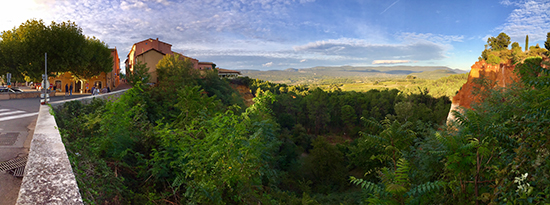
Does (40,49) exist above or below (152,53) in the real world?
below

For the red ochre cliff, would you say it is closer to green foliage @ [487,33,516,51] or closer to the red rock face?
the red rock face

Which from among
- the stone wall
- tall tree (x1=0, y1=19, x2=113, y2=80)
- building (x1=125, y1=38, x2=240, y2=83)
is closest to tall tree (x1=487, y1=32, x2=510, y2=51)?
building (x1=125, y1=38, x2=240, y2=83)

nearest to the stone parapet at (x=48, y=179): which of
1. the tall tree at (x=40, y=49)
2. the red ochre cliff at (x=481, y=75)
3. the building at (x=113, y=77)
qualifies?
the red ochre cliff at (x=481, y=75)

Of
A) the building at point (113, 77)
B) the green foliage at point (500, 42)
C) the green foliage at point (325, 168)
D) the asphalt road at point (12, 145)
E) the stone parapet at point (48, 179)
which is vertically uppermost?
the green foliage at point (500, 42)

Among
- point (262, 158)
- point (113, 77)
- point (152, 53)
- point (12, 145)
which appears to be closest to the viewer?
point (12, 145)

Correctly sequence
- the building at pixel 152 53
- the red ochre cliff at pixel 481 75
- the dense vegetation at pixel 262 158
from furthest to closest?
1. the building at pixel 152 53
2. the red ochre cliff at pixel 481 75
3. the dense vegetation at pixel 262 158

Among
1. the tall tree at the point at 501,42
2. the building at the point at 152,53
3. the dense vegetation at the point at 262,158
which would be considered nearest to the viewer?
the dense vegetation at the point at 262,158

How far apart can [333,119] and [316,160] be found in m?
37.0

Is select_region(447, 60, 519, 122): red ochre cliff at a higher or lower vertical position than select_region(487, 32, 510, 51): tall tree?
lower

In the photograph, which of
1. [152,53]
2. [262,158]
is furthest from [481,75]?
[152,53]

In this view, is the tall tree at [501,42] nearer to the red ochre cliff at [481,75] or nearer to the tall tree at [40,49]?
the red ochre cliff at [481,75]

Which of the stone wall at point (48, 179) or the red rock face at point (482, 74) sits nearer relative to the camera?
the stone wall at point (48, 179)

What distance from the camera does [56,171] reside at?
271cm

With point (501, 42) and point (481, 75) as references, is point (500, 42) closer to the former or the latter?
point (501, 42)
